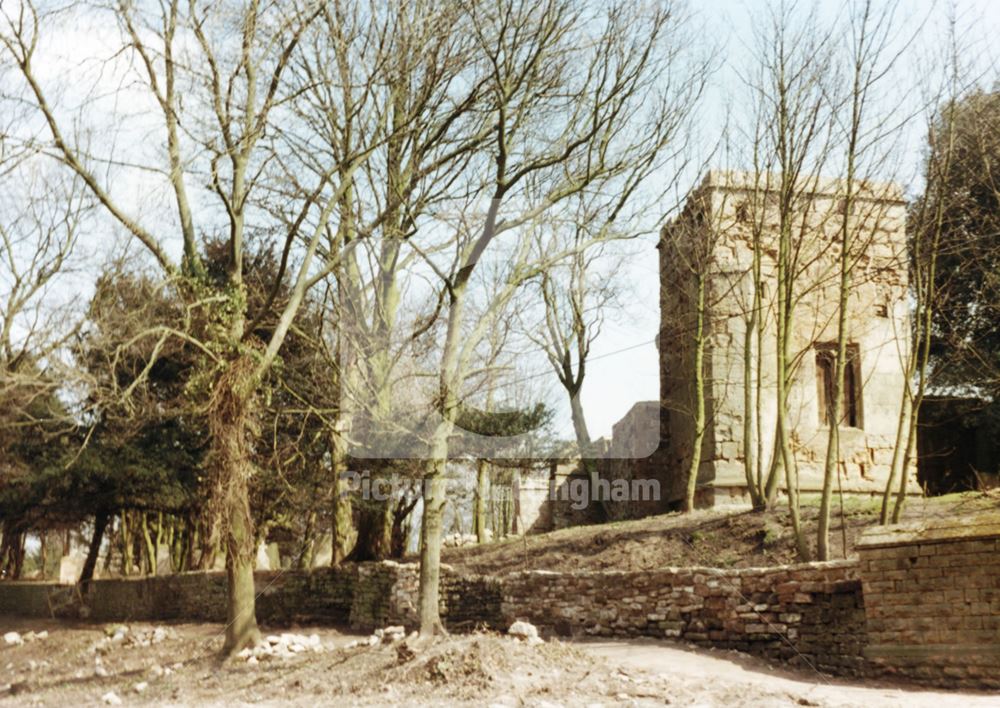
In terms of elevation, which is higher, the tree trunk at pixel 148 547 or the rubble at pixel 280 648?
the tree trunk at pixel 148 547

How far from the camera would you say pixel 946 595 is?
359 inches

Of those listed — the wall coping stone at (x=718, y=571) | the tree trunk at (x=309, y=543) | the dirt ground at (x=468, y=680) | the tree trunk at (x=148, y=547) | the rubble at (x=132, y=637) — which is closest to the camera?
Result: the dirt ground at (x=468, y=680)

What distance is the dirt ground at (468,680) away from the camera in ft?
28.0

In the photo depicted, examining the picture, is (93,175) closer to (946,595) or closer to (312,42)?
(312,42)

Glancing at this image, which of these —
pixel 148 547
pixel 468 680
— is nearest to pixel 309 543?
pixel 148 547

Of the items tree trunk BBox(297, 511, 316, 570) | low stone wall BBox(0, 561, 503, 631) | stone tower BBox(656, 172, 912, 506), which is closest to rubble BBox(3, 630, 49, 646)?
low stone wall BBox(0, 561, 503, 631)

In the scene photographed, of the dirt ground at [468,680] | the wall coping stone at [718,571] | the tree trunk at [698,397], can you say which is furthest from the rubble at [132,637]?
the tree trunk at [698,397]

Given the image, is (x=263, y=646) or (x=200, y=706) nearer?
(x=200, y=706)

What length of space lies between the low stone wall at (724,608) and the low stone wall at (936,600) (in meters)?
0.52

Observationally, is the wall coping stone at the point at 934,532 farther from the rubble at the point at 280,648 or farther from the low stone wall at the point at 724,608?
the rubble at the point at 280,648

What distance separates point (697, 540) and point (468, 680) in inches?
276

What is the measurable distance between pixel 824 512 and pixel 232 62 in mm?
9795

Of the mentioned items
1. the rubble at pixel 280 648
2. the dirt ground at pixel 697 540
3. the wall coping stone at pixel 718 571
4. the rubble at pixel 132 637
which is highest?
the dirt ground at pixel 697 540

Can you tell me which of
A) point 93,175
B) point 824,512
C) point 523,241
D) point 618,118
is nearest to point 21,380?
point 93,175
